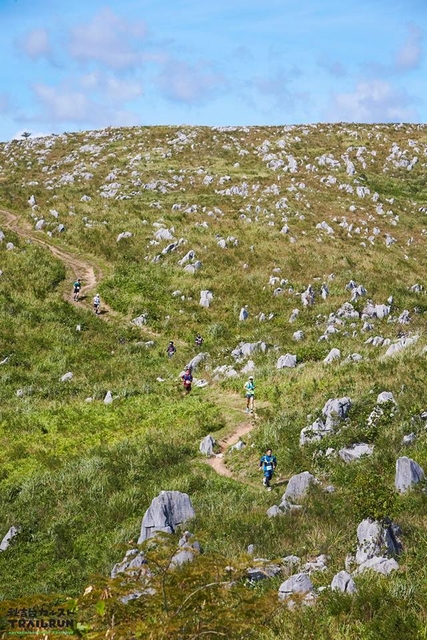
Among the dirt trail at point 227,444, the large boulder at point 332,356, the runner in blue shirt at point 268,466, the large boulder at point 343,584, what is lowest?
the dirt trail at point 227,444

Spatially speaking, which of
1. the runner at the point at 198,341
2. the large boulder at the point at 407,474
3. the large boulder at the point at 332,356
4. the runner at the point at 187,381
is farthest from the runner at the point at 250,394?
the runner at the point at 198,341

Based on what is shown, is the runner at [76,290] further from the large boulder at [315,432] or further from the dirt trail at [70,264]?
the large boulder at [315,432]

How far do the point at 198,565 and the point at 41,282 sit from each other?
3083 cm

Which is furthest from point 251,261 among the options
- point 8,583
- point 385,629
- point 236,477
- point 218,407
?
point 385,629

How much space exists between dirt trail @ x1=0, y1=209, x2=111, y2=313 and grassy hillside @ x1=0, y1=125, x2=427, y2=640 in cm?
24

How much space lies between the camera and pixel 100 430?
740 inches

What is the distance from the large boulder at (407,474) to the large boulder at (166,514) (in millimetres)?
4634

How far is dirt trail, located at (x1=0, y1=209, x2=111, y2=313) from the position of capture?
112ft

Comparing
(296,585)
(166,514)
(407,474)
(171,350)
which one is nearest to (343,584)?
(296,585)

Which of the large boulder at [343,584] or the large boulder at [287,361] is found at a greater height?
the large boulder at [343,584]

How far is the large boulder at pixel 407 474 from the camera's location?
11234 mm

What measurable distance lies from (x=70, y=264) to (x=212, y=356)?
16.2 meters

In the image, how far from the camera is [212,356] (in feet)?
89.0

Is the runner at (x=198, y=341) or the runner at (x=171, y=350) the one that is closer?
the runner at (x=171, y=350)
